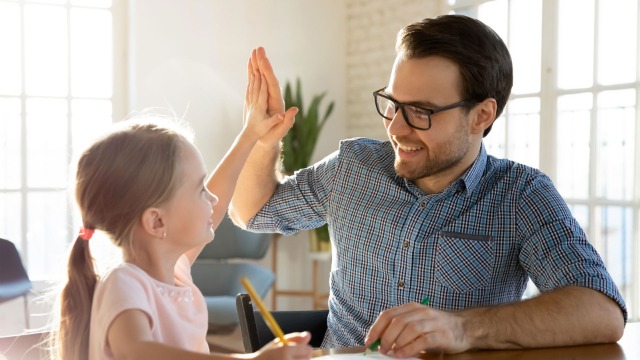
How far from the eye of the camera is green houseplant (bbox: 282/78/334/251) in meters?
5.62

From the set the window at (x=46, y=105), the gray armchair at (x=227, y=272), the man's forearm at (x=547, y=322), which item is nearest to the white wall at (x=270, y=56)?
the window at (x=46, y=105)

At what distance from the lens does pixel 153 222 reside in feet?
4.42

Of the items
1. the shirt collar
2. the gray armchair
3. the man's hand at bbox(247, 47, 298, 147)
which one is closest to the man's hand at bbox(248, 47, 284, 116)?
the man's hand at bbox(247, 47, 298, 147)

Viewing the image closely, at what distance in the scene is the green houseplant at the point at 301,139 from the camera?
18.4 ft

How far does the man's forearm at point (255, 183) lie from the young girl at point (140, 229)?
31.6 inches

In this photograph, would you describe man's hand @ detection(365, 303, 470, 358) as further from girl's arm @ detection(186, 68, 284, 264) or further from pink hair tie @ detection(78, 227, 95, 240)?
pink hair tie @ detection(78, 227, 95, 240)

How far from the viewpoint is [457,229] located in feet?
6.77

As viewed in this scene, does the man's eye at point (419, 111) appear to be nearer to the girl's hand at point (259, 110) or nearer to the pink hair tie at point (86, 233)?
A: the girl's hand at point (259, 110)

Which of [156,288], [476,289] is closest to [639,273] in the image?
[476,289]

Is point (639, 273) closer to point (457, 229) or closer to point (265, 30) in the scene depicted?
point (457, 229)

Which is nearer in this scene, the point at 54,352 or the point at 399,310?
the point at 54,352

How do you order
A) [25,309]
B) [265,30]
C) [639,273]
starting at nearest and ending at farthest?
[639,273]
[25,309]
[265,30]

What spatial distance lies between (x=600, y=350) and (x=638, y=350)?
0.25ft

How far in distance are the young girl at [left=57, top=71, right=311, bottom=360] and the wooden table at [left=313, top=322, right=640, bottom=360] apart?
349mm
